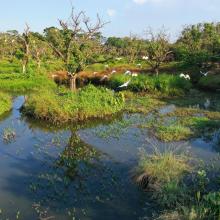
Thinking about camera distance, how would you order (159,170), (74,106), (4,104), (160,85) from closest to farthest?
(159,170) < (74,106) < (4,104) < (160,85)

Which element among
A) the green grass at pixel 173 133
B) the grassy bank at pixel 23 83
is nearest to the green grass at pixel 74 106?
the green grass at pixel 173 133

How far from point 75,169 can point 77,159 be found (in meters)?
1.07

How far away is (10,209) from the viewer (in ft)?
33.6

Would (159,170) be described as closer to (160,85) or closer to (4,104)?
(4,104)

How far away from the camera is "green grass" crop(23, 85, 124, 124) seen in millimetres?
19594

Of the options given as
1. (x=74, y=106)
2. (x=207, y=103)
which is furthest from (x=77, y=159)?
(x=207, y=103)

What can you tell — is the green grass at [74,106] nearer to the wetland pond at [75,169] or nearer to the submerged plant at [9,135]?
the wetland pond at [75,169]

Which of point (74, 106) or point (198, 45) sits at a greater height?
point (198, 45)

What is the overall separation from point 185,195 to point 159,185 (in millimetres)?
873

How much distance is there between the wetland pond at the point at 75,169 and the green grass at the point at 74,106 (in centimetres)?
61

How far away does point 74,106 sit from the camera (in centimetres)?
2003

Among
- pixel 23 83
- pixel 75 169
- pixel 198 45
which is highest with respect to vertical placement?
pixel 198 45

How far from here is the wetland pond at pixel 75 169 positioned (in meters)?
10.3

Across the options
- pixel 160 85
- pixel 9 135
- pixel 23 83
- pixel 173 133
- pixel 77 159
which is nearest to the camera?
pixel 77 159
